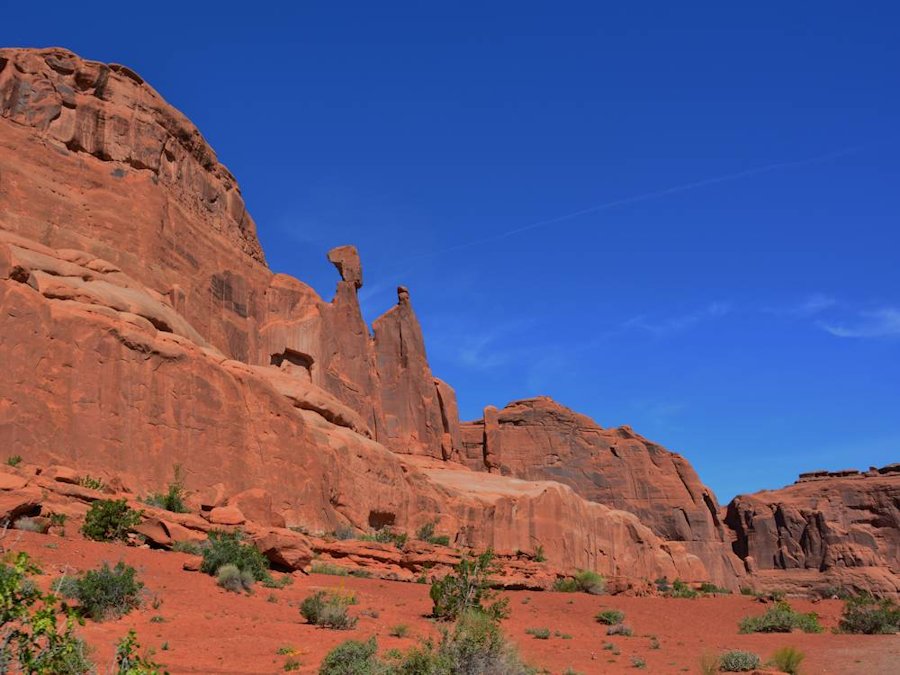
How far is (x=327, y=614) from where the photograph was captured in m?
15.8

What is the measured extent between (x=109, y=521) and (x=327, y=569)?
7.40 meters

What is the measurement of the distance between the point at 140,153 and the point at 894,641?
1389 inches

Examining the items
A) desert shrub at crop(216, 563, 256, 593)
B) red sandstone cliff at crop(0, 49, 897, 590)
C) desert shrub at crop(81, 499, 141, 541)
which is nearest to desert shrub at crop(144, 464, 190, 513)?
red sandstone cliff at crop(0, 49, 897, 590)

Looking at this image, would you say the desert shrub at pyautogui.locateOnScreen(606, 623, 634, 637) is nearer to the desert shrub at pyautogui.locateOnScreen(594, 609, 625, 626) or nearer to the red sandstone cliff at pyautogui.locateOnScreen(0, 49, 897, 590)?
the desert shrub at pyautogui.locateOnScreen(594, 609, 625, 626)

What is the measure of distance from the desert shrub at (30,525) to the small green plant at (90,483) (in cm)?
362

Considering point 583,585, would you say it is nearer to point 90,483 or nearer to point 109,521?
point 90,483

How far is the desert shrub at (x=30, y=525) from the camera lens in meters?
17.2

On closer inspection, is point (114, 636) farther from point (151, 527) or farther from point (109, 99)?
point (109, 99)

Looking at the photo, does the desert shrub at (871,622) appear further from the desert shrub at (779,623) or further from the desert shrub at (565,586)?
the desert shrub at (565,586)

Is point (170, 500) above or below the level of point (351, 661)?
above

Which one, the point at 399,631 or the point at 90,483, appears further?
the point at 90,483

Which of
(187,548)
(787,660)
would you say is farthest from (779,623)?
(187,548)

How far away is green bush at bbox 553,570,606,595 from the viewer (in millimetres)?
32625

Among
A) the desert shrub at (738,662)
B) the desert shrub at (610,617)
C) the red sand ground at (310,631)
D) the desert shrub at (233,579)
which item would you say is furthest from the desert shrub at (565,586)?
the desert shrub at (738,662)
